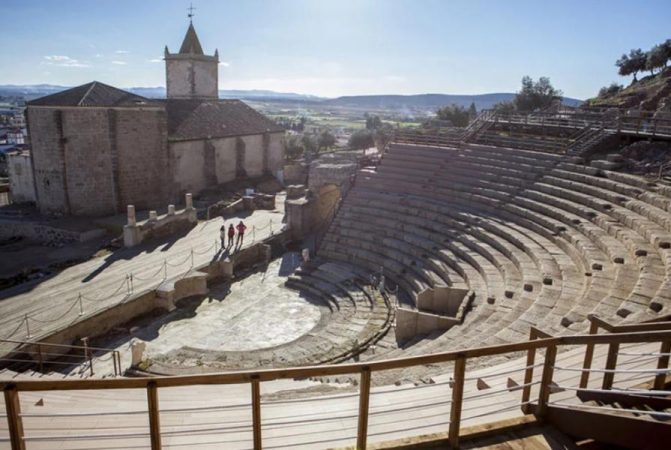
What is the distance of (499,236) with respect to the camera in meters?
16.2

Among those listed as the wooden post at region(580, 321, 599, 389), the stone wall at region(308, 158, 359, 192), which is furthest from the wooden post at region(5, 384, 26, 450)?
the stone wall at region(308, 158, 359, 192)

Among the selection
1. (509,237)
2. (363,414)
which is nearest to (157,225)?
(509,237)

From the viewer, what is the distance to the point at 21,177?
95.8 feet

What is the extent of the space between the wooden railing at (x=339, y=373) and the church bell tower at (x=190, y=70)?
3804 cm

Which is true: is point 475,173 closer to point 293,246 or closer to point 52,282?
point 293,246

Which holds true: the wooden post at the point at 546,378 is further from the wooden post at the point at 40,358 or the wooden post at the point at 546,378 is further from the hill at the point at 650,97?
the hill at the point at 650,97

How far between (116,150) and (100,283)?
11.3 m

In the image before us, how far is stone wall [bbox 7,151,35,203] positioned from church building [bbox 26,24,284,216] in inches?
123

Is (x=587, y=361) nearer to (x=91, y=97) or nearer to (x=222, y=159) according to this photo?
(x=91, y=97)

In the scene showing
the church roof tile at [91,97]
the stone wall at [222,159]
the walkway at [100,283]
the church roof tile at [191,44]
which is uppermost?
the church roof tile at [191,44]

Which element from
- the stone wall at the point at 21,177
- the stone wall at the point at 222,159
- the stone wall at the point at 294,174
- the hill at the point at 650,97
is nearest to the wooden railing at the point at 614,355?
the stone wall at the point at 222,159

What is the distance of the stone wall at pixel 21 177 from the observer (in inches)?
1135

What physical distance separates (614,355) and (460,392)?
5.14 ft

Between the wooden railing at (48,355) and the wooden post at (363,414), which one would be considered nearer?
the wooden post at (363,414)
